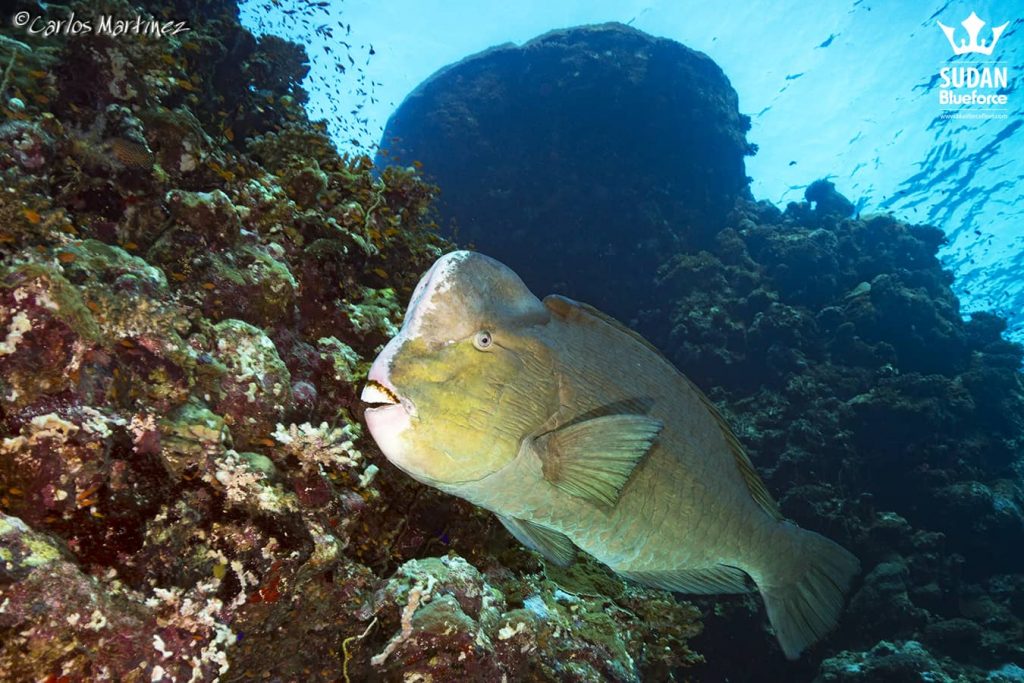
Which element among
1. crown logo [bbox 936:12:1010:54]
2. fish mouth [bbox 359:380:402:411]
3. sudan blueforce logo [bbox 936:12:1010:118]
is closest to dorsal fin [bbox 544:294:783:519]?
fish mouth [bbox 359:380:402:411]

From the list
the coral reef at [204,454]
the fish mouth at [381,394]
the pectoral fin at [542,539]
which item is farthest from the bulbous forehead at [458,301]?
the coral reef at [204,454]

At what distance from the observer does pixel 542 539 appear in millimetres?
2061

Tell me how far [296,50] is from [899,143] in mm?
31665

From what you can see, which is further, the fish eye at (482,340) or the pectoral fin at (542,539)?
the pectoral fin at (542,539)

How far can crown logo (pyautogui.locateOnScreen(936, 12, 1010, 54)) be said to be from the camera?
21.1 metres

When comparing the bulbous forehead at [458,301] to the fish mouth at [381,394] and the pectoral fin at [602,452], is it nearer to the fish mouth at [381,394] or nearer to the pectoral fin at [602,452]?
the fish mouth at [381,394]

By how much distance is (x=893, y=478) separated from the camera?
13562 mm

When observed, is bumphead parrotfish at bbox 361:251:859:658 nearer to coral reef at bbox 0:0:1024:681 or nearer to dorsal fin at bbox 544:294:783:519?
dorsal fin at bbox 544:294:783:519

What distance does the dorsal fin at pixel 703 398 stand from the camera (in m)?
1.99

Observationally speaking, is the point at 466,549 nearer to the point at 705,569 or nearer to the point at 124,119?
the point at 705,569

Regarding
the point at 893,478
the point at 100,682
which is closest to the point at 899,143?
the point at 893,478
